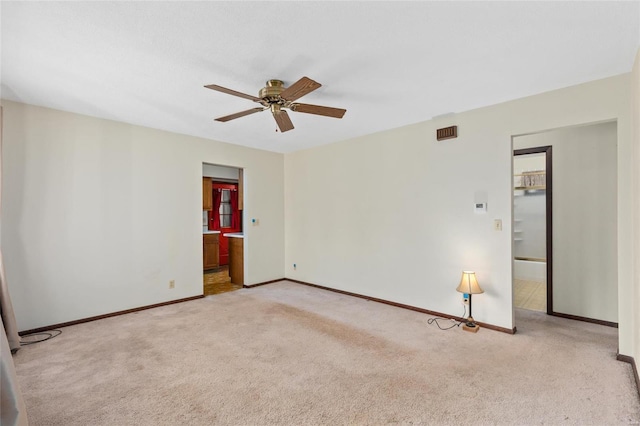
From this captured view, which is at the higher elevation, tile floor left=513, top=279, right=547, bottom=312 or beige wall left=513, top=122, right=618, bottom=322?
beige wall left=513, top=122, right=618, bottom=322

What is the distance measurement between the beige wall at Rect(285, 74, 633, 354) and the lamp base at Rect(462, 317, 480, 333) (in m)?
0.16

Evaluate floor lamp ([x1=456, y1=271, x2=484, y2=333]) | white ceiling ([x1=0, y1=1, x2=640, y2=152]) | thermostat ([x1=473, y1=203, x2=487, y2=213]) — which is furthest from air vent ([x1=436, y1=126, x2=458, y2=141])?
floor lamp ([x1=456, y1=271, x2=484, y2=333])

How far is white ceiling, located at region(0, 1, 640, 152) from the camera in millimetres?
1809

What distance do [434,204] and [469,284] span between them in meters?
1.04

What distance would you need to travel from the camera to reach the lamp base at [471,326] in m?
3.26

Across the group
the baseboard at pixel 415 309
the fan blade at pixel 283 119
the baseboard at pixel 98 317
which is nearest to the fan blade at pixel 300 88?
the fan blade at pixel 283 119

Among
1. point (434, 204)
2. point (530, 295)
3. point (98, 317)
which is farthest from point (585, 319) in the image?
point (98, 317)

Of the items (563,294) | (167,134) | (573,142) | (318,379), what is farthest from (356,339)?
(167,134)

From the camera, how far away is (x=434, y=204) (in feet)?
12.6

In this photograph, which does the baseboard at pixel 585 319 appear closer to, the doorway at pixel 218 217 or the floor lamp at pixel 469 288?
the floor lamp at pixel 469 288

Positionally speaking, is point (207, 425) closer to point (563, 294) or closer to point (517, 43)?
point (517, 43)

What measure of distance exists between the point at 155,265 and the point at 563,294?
17.3 ft

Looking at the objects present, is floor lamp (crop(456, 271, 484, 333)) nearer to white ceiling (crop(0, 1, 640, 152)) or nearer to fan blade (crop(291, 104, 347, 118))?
white ceiling (crop(0, 1, 640, 152))

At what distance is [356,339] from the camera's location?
311cm
